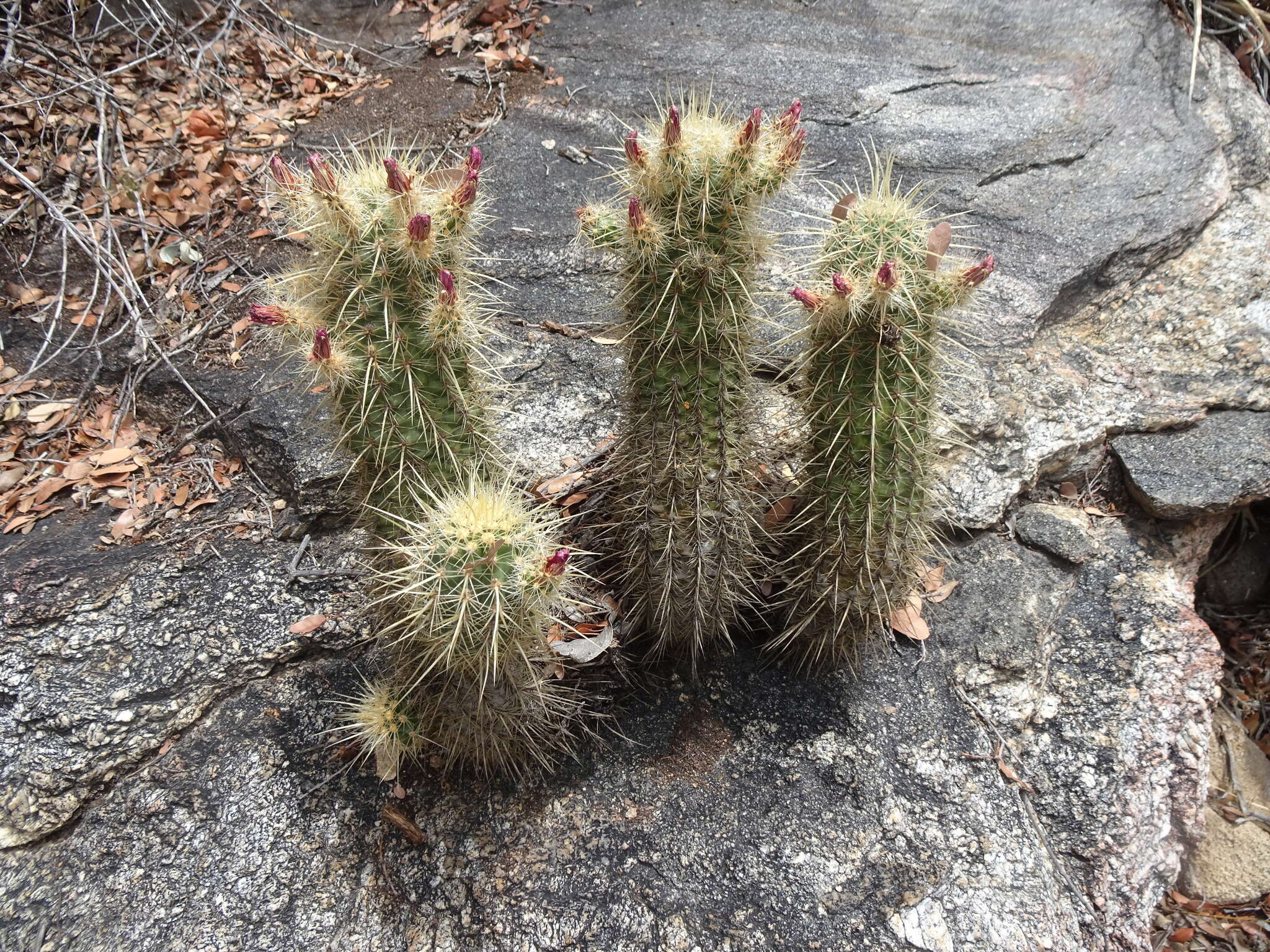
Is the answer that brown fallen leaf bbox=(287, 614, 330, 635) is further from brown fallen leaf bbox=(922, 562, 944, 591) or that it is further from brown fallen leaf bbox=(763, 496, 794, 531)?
brown fallen leaf bbox=(922, 562, 944, 591)

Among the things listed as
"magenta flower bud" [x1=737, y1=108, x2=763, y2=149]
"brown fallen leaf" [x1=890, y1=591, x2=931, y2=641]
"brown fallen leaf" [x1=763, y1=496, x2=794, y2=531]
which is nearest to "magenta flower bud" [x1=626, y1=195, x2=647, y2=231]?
"magenta flower bud" [x1=737, y1=108, x2=763, y2=149]

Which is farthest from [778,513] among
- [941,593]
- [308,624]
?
[308,624]

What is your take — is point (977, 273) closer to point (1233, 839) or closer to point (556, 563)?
point (556, 563)

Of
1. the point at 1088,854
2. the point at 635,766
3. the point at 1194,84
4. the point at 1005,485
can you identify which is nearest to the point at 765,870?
the point at 635,766

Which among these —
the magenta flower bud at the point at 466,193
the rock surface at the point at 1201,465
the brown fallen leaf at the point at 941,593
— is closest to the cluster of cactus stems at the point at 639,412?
the magenta flower bud at the point at 466,193

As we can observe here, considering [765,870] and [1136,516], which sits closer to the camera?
[765,870]

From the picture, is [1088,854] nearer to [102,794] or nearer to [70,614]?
[102,794]
